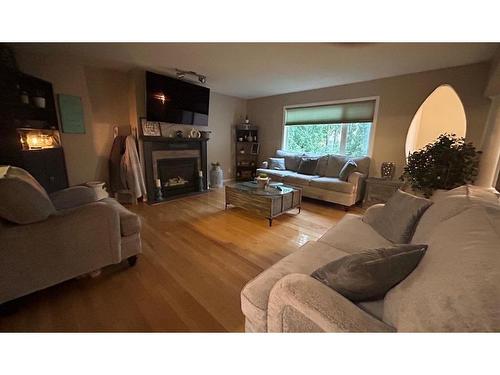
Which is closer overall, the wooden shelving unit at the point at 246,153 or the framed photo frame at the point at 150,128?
the framed photo frame at the point at 150,128

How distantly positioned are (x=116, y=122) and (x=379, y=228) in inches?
163

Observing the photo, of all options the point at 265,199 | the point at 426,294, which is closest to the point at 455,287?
the point at 426,294

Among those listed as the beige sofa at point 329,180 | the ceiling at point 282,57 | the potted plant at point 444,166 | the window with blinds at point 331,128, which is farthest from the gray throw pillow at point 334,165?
the ceiling at point 282,57

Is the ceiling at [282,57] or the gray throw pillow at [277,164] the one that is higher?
the ceiling at [282,57]

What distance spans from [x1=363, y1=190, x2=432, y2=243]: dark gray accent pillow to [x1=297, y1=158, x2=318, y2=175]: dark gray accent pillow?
2444 mm

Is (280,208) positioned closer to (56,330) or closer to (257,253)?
(257,253)

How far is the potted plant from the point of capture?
228 cm

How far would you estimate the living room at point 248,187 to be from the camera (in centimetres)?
79

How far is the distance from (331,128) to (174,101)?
319 cm

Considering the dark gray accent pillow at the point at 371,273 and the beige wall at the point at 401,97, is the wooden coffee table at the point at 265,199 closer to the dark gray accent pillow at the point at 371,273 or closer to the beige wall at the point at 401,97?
the dark gray accent pillow at the point at 371,273

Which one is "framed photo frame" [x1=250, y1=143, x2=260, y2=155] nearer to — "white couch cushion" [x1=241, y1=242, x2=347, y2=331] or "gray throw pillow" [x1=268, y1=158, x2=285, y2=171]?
"gray throw pillow" [x1=268, y1=158, x2=285, y2=171]

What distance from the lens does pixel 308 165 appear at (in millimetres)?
4102

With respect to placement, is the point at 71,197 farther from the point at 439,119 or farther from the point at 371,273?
the point at 439,119

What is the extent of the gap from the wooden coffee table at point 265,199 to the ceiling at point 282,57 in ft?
5.86
